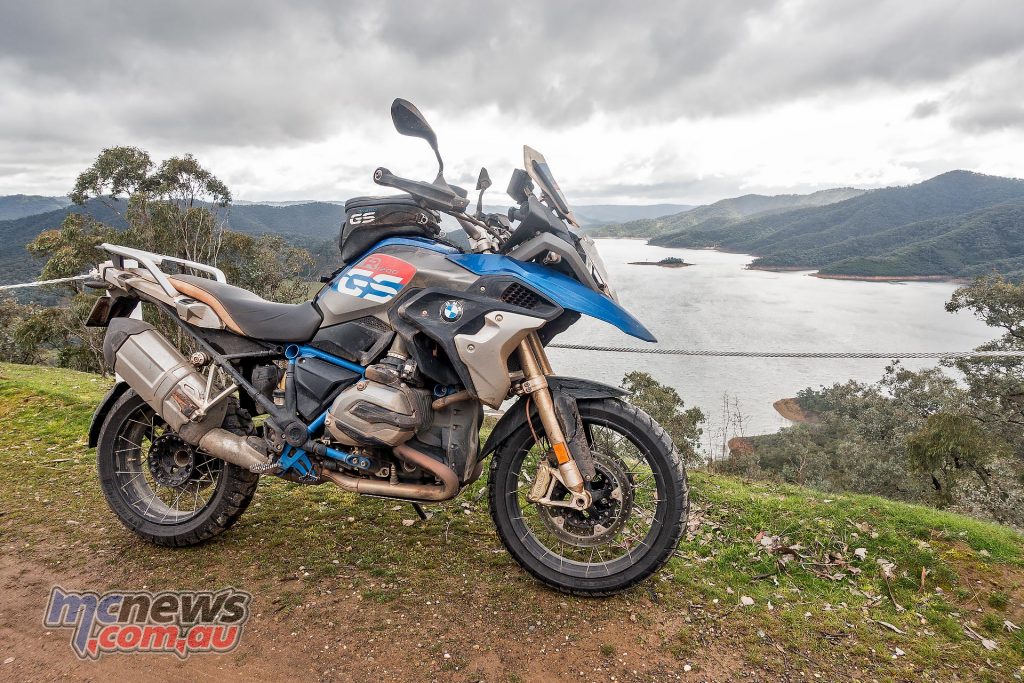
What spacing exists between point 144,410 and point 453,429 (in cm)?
201

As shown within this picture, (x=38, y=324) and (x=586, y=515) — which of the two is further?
(x=38, y=324)

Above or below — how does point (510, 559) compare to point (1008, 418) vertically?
above

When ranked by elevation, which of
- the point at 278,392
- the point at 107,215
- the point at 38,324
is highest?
the point at 107,215

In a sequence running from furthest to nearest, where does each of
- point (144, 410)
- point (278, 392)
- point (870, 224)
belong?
1. point (870, 224)
2. point (144, 410)
3. point (278, 392)

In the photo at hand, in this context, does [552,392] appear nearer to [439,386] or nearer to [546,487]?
[546,487]

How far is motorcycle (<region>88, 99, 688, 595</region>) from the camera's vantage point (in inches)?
105

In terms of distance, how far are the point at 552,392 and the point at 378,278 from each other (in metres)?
1.01

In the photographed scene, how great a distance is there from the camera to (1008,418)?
20.5m

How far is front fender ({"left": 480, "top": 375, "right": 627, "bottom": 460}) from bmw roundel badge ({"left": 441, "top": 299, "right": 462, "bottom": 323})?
0.54 metres

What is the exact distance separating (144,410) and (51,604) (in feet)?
3.61

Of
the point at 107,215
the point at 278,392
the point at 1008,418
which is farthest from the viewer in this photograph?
the point at 107,215

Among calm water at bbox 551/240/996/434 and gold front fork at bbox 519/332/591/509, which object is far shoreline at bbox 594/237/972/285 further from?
gold front fork at bbox 519/332/591/509

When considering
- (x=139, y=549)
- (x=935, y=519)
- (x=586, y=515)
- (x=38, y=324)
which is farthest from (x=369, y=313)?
(x=38, y=324)

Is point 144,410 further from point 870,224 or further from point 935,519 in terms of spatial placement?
point 870,224
